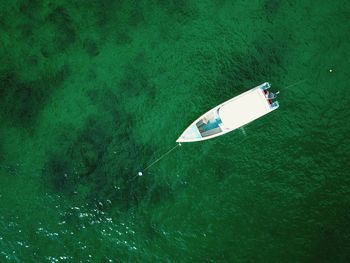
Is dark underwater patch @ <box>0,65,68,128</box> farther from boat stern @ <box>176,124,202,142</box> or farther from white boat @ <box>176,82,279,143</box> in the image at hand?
white boat @ <box>176,82,279,143</box>

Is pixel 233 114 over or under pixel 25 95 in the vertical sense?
under

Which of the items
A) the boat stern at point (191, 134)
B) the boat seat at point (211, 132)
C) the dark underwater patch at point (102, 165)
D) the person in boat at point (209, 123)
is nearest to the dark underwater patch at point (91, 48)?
the dark underwater patch at point (102, 165)

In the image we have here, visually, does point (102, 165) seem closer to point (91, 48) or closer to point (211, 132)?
point (211, 132)

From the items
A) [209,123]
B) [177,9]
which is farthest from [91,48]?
[209,123]

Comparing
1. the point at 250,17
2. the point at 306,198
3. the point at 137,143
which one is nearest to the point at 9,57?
the point at 137,143

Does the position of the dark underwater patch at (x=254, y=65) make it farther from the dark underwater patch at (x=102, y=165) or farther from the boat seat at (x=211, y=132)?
the dark underwater patch at (x=102, y=165)

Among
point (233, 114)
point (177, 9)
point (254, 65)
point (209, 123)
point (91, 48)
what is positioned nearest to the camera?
point (233, 114)

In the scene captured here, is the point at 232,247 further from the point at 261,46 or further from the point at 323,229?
the point at 261,46
